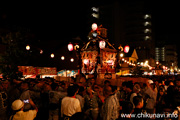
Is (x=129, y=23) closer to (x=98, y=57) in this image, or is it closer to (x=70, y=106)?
(x=98, y=57)

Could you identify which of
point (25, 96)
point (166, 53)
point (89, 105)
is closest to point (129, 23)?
point (166, 53)

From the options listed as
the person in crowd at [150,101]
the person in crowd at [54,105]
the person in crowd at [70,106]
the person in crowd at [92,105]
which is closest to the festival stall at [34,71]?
the person in crowd at [54,105]

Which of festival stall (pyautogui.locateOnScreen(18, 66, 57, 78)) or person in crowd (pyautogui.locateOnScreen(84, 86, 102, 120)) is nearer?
person in crowd (pyautogui.locateOnScreen(84, 86, 102, 120))

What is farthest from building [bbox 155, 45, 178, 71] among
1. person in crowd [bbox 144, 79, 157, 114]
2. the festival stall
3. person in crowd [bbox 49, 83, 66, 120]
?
person in crowd [bbox 49, 83, 66, 120]

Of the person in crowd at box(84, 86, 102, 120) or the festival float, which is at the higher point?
the festival float

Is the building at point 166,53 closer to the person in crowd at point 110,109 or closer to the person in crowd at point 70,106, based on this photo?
the person in crowd at point 110,109

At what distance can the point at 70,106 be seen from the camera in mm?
4016

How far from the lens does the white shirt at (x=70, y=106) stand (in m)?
4.00

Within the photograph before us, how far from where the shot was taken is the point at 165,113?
3.91 m

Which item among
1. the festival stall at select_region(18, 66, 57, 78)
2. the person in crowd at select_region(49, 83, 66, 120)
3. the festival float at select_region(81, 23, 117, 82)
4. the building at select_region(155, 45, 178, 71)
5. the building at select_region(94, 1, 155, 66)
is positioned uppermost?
the building at select_region(94, 1, 155, 66)

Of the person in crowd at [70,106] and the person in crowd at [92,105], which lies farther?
the person in crowd at [92,105]

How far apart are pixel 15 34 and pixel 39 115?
1030cm

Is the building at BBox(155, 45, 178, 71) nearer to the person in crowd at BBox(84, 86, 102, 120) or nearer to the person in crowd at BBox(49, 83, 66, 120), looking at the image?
the person in crowd at BBox(84, 86, 102, 120)

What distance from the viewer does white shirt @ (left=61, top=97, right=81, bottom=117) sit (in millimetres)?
4004
